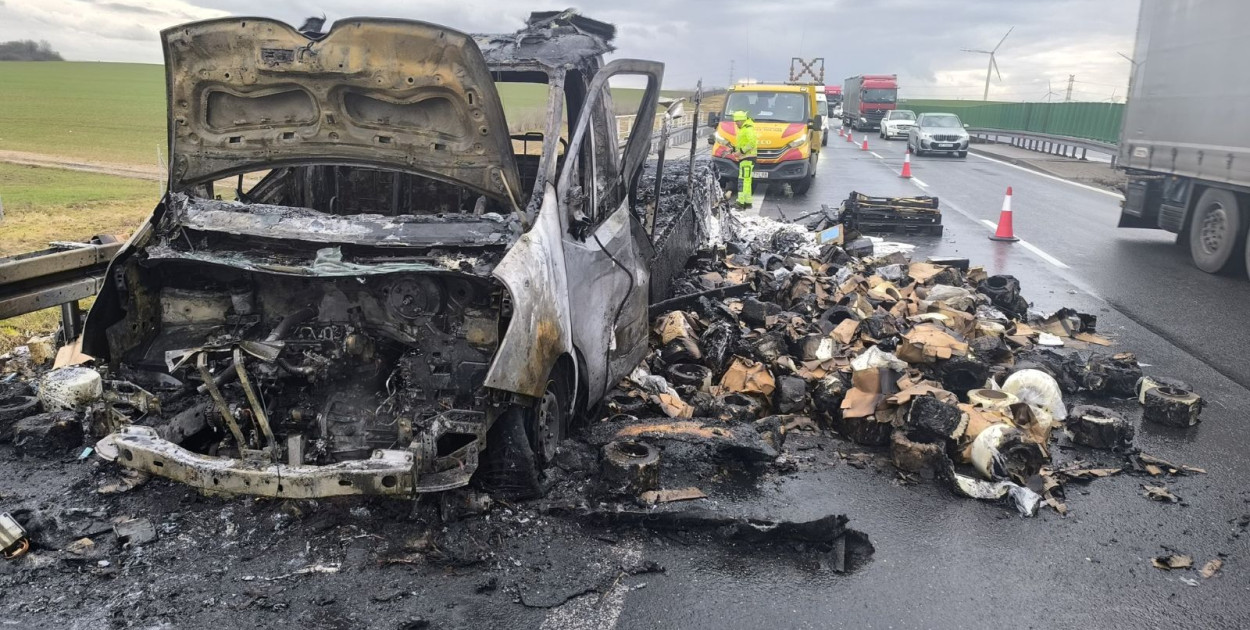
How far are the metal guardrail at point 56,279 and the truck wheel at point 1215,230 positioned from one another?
12033mm

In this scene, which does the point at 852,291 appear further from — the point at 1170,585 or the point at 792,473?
the point at 1170,585

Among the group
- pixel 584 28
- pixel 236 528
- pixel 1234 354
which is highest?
pixel 584 28

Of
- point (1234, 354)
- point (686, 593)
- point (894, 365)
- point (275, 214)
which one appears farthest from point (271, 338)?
point (1234, 354)

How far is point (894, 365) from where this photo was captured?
5.54 m

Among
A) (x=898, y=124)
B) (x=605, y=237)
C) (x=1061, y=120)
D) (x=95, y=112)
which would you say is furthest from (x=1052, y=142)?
(x=95, y=112)

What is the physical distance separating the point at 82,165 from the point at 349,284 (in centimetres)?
2209

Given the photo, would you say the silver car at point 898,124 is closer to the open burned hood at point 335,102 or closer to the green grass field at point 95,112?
the green grass field at point 95,112

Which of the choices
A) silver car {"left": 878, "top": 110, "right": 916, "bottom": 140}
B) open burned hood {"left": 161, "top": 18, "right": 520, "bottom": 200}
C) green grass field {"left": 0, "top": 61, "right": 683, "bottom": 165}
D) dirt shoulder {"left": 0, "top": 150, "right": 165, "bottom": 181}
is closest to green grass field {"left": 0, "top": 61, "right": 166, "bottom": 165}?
green grass field {"left": 0, "top": 61, "right": 683, "bottom": 165}

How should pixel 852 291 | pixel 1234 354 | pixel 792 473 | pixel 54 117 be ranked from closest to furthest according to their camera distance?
pixel 792 473, pixel 1234 354, pixel 852 291, pixel 54 117

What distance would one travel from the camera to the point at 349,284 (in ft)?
13.3

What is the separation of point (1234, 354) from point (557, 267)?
21.1 feet

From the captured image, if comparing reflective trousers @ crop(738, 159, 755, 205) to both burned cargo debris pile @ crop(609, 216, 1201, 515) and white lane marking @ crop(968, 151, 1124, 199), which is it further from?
white lane marking @ crop(968, 151, 1124, 199)

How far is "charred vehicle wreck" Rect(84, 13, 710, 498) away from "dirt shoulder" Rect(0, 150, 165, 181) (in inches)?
712

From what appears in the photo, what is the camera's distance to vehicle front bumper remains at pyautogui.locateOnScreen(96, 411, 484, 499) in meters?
3.33
